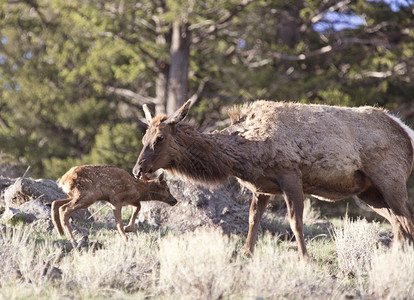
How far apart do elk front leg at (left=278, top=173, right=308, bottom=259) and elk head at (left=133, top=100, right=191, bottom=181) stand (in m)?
1.57

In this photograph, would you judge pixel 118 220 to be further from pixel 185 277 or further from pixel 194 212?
pixel 185 277

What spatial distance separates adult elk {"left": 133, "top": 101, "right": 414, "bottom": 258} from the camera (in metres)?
8.12

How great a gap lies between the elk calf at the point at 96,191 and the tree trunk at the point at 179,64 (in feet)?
36.8

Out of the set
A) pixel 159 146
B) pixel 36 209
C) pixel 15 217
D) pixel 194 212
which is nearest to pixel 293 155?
pixel 159 146

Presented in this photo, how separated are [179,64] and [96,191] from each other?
42.4 feet

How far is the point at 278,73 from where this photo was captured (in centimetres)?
2216

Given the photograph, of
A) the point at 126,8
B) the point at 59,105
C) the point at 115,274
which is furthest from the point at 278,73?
the point at 115,274

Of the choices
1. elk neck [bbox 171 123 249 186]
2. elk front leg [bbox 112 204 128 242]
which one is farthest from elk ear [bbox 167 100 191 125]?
elk front leg [bbox 112 204 128 242]

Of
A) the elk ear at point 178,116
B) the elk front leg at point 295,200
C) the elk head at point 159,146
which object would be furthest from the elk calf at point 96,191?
the elk front leg at point 295,200

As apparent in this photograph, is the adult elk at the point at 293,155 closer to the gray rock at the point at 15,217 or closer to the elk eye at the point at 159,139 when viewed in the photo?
the elk eye at the point at 159,139

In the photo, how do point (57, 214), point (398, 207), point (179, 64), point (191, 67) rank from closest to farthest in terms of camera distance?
point (398, 207) → point (57, 214) → point (179, 64) → point (191, 67)

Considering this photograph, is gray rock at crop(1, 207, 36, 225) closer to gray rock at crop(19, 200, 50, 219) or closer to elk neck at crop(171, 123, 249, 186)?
gray rock at crop(19, 200, 50, 219)

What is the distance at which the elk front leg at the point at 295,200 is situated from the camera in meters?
7.95

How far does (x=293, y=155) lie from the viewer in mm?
8148
